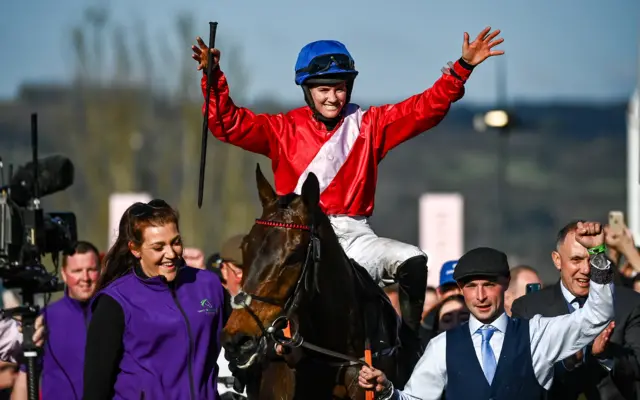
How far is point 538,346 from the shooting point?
564 centimetres

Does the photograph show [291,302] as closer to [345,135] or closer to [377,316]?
[377,316]

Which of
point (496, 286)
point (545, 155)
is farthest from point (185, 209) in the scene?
point (496, 286)

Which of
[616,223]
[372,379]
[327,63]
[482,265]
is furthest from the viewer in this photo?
[616,223]

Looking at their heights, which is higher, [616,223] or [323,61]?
[323,61]

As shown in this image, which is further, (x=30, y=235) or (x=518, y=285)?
(x=518, y=285)

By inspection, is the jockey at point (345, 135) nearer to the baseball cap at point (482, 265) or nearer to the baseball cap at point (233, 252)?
the baseball cap at point (482, 265)

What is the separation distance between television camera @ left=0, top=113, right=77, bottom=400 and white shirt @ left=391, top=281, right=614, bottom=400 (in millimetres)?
1738

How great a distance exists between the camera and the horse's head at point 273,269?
528 cm

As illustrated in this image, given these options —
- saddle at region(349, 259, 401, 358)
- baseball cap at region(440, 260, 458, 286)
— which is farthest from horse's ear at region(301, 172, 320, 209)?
baseball cap at region(440, 260, 458, 286)

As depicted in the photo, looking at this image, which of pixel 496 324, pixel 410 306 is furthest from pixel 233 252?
pixel 496 324

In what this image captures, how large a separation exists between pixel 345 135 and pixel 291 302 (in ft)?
4.28

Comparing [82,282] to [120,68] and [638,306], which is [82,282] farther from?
[120,68]

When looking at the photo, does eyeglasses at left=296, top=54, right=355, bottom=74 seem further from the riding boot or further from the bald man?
the bald man

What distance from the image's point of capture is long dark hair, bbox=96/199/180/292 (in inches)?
232
